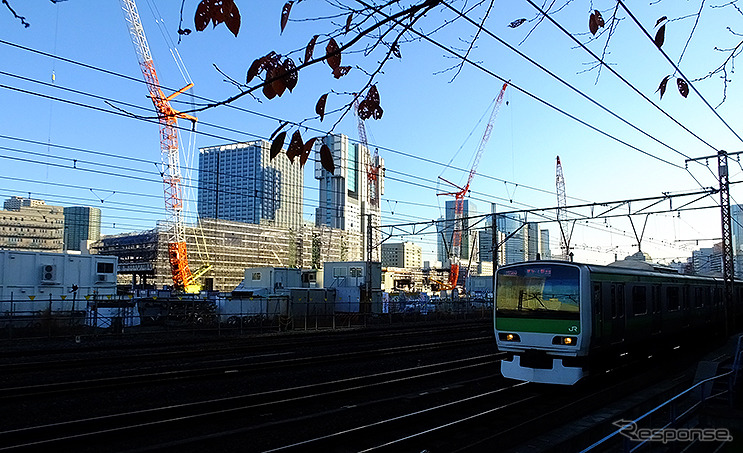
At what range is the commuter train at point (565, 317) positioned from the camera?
39.6 feet

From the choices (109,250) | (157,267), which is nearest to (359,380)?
(157,267)

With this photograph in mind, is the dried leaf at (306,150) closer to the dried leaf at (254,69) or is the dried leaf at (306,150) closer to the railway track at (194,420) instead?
the dried leaf at (254,69)

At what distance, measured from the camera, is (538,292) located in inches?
506

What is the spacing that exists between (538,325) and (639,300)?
4.09 metres

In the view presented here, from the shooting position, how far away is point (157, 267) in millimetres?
102562

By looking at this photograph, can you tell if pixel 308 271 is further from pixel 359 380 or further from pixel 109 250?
pixel 109 250

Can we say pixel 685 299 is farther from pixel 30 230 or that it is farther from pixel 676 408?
pixel 30 230

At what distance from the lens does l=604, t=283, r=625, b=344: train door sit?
1316 cm

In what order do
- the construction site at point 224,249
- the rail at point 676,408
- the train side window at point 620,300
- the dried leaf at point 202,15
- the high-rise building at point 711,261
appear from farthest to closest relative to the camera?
the construction site at point 224,249, the high-rise building at point 711,261, the train side window at point 620,300, the rail at point 676,408, the dried leaf at point 202,15

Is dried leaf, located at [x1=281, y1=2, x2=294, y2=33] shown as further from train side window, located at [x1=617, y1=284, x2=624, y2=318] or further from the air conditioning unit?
the air conditioning unit

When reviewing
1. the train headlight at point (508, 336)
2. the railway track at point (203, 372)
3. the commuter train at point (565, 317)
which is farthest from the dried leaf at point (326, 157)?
the railway track at point (203, 372)

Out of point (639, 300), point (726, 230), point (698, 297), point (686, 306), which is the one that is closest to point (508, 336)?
point (639, 300)

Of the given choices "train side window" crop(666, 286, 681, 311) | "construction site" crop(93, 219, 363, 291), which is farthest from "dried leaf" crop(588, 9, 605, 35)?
"construction site" crop(93, 219, 363, 291)

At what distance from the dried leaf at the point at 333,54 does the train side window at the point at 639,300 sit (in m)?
13.1
